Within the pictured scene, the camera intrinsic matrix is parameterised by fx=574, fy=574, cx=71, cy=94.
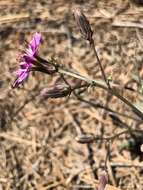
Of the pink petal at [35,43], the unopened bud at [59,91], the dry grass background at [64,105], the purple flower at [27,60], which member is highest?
the pink petal at [35,43]

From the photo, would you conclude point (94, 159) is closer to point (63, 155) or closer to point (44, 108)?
point (63, 155)

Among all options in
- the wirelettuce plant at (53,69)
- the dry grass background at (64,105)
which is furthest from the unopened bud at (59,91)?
the dry grass background at (64,105)

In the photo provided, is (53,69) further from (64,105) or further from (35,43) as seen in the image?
(64,105)

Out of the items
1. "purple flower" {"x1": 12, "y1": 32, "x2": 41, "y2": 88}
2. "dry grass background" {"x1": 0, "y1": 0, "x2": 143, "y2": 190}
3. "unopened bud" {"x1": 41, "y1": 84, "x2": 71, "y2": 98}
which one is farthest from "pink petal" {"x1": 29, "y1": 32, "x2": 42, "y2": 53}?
"dry grass background" {"x1": 0, "y1": 0, "x2": 143, "y2": 190}

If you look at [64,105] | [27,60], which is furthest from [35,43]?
[64,105]

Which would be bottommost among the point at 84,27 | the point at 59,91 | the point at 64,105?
the point at 64,105

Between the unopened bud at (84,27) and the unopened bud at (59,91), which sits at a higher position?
the unopened bud at (84,27)

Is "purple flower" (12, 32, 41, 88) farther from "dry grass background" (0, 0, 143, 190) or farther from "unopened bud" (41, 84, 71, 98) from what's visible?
"dry grass background" (0, 0, 143, 190)

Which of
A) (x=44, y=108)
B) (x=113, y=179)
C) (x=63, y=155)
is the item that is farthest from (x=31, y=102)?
(x=113, y=179)

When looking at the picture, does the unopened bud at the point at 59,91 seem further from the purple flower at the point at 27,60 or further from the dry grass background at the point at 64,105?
the dry grass background at the point at 64,105
